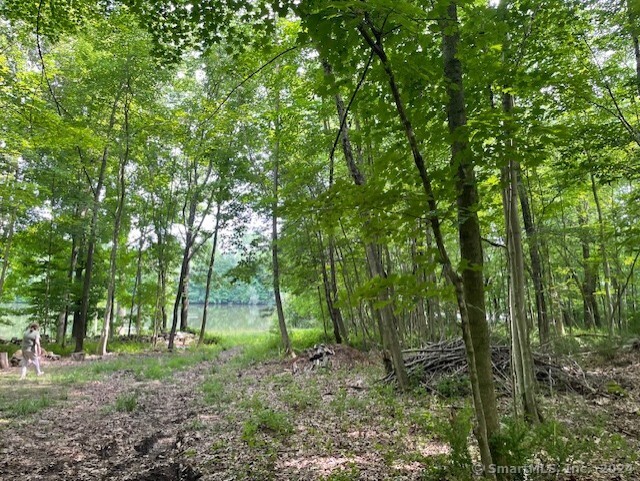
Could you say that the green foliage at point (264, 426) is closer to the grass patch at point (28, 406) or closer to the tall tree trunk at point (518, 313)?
the tall tree trunk at point (518, 313)

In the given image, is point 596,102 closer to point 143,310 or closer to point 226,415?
point 226,415

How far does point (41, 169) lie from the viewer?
1423cm

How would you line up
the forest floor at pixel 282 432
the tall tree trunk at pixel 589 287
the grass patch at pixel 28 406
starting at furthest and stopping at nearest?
the tall tree trunk at pixel 589 287, the grass patch at pixel 28 406, the forest floor at pixel 282 432

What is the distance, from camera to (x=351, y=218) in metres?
3.20

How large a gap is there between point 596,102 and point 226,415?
27.4 ft

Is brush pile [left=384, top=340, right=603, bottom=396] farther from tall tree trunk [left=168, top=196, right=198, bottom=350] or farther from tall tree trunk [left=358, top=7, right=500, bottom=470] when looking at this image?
tall tree trunk [left=168, top=196, right=198, bottom=350]

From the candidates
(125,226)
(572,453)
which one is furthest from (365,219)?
(125,226)

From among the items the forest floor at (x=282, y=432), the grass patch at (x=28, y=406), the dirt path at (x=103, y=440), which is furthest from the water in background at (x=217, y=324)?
the grass patch at (x=28, y=406)

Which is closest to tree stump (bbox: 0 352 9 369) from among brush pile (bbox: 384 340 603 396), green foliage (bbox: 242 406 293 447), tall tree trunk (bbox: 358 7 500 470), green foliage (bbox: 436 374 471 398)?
green foliage (bbox: 242 406 293 447)

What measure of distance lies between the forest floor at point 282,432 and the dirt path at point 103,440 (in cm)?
2

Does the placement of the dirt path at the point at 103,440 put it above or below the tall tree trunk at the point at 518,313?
below

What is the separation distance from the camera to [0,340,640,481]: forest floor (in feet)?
14.0

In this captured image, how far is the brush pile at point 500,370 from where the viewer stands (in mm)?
7500

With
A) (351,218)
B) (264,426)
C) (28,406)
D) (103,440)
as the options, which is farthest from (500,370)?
(28,406)
